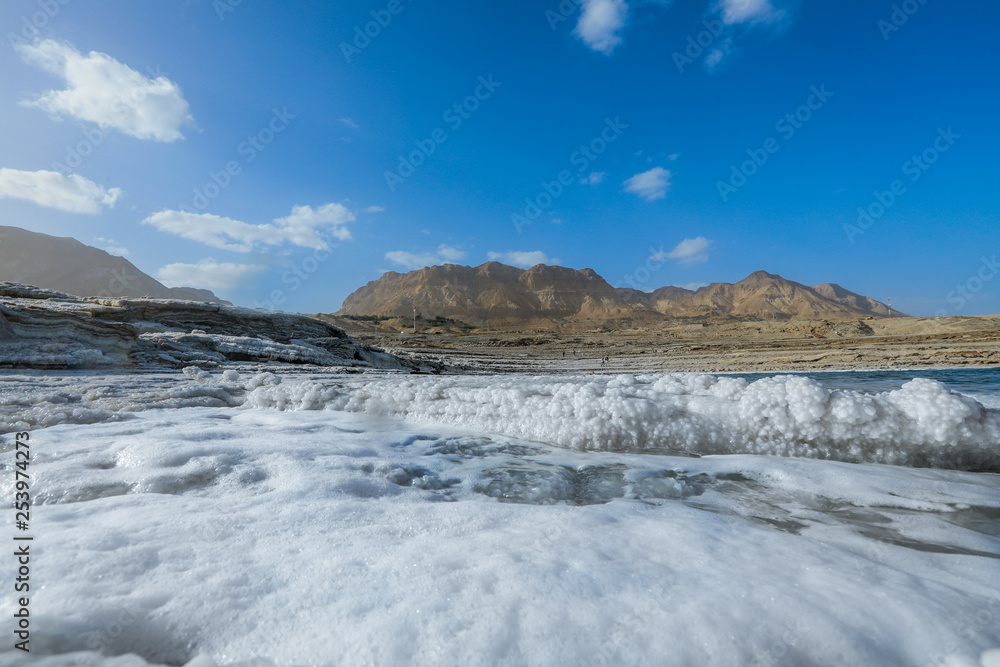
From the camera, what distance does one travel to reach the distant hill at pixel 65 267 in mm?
104688

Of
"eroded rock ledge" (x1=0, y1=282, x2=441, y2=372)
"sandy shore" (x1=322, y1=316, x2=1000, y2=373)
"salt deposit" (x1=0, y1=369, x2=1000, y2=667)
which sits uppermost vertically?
"sandy shore" (x1=322, y1=316, x2=1000, y2=373)

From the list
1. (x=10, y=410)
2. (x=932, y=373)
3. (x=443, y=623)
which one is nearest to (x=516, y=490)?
(x=443, y=623)

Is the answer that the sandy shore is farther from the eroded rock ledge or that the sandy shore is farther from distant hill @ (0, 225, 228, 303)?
distant hill @ (0, 225, 228, 303)

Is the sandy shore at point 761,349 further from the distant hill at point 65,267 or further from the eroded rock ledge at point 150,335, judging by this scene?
the distant hill at point 65,267

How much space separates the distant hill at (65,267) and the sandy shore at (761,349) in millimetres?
114286

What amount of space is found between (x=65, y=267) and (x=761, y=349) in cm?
16132

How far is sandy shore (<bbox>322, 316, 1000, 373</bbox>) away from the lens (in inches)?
763

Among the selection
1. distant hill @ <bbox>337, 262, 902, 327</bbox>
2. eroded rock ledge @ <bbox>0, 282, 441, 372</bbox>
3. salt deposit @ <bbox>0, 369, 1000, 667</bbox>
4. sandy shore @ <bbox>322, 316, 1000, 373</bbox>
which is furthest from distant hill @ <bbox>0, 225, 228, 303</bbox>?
salt deposit @ <bbox>0, 369, 1000, 667</bbox>

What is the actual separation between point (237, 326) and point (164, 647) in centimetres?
1467

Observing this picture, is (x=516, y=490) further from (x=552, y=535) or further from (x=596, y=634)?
(x=596, y=634)

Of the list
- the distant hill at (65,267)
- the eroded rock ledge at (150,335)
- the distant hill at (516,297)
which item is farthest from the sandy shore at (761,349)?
the distant hill at (65,267)

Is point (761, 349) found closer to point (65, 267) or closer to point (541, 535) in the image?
point (541, 535)

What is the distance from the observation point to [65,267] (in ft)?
369

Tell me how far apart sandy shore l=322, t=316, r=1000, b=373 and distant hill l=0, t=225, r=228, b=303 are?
4499 inches
